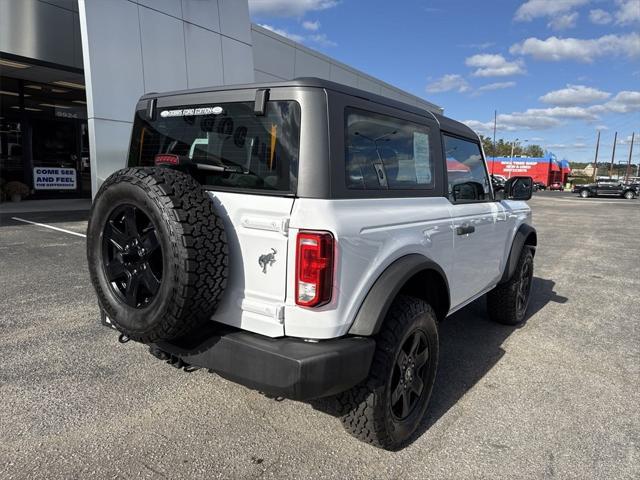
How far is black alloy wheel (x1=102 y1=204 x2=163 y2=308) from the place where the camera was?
238 cm

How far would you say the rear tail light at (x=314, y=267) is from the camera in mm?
2182

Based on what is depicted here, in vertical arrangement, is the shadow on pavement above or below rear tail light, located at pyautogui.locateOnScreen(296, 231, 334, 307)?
below

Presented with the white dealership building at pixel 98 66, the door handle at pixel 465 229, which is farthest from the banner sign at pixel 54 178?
the door handle at pixel 465 229

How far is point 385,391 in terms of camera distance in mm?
2492

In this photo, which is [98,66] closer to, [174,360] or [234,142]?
[234,142]

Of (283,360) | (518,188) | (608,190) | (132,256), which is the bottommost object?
(608,190)

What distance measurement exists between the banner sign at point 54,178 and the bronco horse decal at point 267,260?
1606cm

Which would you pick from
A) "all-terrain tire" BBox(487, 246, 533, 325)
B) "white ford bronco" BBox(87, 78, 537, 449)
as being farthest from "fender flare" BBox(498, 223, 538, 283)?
"white ford bronco" BBox(87, 78, 537, 449)

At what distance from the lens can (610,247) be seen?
35.8ft

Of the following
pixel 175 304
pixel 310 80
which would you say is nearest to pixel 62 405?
pixel 175 304

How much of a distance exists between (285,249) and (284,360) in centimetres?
50

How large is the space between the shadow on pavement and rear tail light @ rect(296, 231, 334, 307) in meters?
0.80

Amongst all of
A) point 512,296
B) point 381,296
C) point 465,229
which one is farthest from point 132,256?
point 512,296

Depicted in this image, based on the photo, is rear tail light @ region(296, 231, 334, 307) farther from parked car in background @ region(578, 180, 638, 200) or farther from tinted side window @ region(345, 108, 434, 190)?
parked car in background @ region(578, 180, 638, 200)
